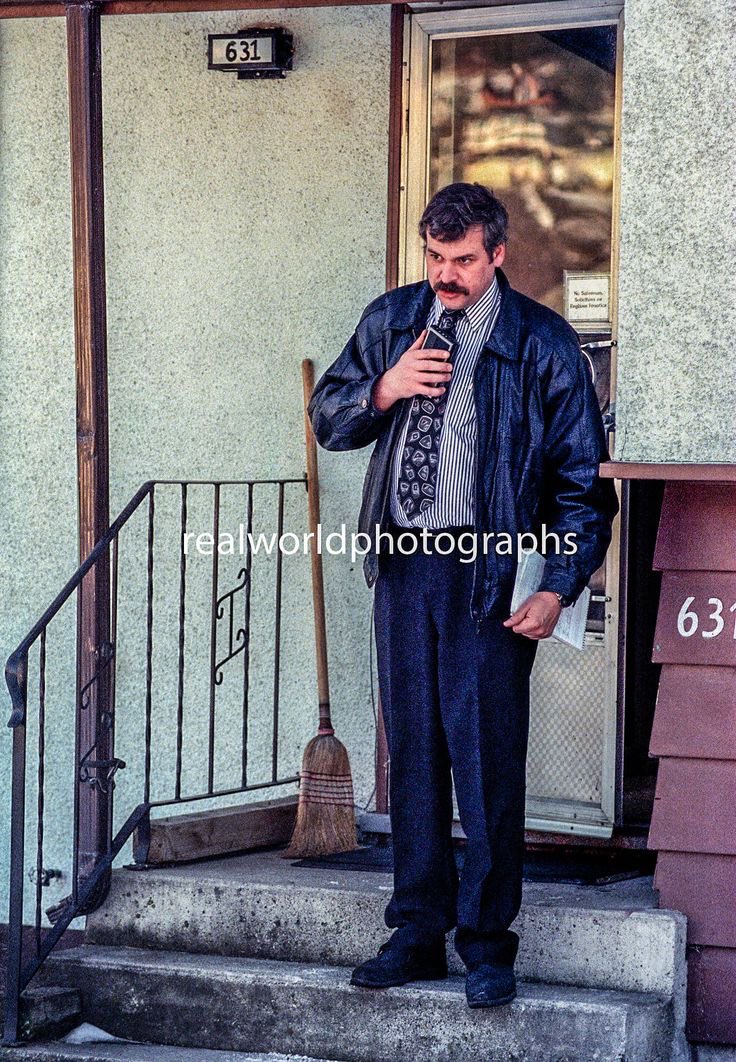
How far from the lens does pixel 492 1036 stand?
12.8 feet

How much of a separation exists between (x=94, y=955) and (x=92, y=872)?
0.24 metres

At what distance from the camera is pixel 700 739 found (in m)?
4.05

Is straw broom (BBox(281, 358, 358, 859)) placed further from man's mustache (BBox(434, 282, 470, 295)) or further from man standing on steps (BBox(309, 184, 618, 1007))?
man's mustache (BBox(434, 282, 470, 295))

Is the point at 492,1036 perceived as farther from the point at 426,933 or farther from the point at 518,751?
the point at 518,751

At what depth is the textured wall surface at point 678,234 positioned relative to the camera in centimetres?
394

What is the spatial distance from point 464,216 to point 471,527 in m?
0.74

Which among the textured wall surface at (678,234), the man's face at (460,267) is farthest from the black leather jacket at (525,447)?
the textured wall surface at (678,234)

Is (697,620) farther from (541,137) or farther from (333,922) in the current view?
(541,137)

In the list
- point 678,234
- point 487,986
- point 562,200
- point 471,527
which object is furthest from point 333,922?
point 562,200

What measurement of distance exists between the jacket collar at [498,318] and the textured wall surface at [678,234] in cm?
32

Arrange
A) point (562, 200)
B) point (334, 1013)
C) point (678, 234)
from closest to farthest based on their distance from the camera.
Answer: point (678, 234) → point (334, 1013) → point (562, 200)

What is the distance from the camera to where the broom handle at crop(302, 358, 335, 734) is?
5.20 m

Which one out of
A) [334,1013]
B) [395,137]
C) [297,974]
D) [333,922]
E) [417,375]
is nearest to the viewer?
[417,375]

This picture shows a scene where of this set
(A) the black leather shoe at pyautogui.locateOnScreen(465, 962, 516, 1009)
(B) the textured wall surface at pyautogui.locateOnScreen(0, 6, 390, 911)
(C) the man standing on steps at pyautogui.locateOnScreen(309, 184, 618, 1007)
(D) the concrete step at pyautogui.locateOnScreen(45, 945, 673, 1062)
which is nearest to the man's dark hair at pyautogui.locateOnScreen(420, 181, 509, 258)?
(C) the man standing on steps at pyautogui.locateOnScreen(309, 184, 618, 1007)
